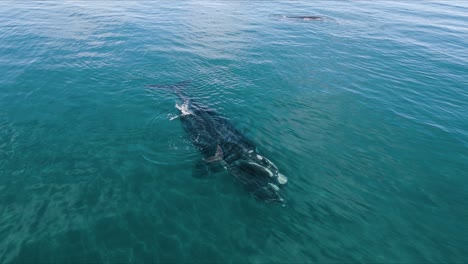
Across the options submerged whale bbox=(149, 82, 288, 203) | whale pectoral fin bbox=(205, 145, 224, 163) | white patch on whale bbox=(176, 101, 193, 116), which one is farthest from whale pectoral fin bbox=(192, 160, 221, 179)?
white patch on whale bbox=(176, 101, 193, 116)

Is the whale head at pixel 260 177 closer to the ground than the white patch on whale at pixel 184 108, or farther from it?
closer to the ground

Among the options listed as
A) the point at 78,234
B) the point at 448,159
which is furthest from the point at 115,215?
the point at 448,159

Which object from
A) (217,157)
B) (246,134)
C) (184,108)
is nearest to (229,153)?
(217,157)

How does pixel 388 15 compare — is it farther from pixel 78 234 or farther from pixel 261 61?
pixel 78 234

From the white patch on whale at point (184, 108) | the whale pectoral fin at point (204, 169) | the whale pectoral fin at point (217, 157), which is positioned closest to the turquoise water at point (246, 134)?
the whale pectoral fin at point (204, 169)

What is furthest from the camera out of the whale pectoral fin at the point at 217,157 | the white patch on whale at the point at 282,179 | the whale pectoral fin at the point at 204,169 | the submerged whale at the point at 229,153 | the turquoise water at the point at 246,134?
the whale pectoral fin at the point at 217,157

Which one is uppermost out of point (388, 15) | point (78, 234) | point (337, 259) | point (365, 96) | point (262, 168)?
point (388, 15)

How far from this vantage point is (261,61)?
37812 millimetres

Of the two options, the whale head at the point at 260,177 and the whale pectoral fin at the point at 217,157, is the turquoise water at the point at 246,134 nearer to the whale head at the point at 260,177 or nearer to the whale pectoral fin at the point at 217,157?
the whale head at the point at 260,177

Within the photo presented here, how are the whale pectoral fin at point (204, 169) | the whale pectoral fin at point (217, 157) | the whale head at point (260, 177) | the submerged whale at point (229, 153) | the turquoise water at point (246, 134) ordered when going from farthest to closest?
the whale pectoral fin at point (217, 157) < the whale pectoral fin at point (204, 169) < the submerged whale at point (229, 153) < the whale head at point (260, 177) < the turquoise water at point (246, 134)

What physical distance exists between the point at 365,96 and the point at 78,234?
30.9 m

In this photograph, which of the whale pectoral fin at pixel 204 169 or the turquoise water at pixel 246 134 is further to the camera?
the whale pectoral fin at pixel 204 169

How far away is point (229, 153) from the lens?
20484 millimetres

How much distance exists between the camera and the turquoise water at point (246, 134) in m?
15.0
